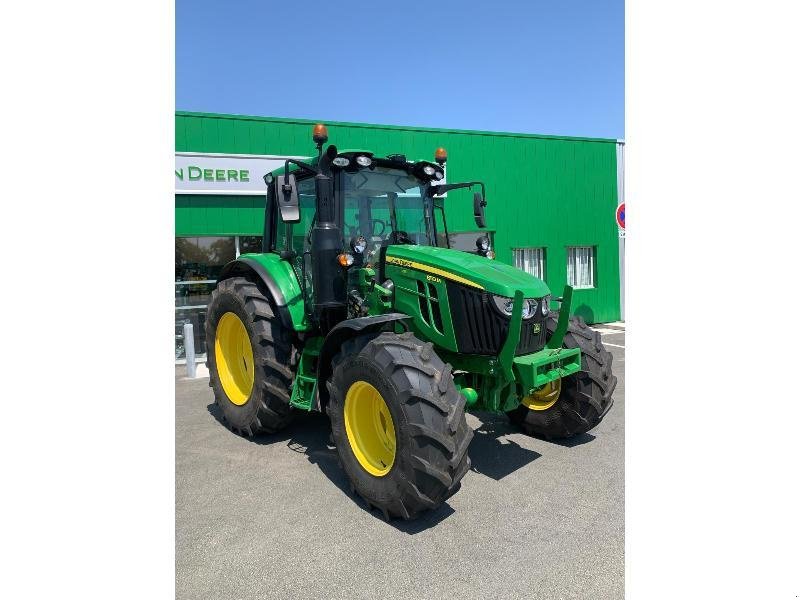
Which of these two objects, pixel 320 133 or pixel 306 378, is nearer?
pixel 320 133

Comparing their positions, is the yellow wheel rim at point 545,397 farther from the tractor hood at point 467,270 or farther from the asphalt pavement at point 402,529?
the tractor hood at point 467,270

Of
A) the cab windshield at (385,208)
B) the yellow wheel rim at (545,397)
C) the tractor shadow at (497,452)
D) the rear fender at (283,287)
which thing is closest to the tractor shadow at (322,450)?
the tractor shadow at (497,452)

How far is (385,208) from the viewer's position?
4301 millimetres

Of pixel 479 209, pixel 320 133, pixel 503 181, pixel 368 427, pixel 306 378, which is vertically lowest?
pixel 368 427

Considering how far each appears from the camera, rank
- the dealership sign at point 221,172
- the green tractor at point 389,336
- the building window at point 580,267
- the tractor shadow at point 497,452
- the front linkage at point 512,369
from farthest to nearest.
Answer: the building window at point 580,267, the dealership sign at point 221,172, the tractor shadow at point 497,452, the front linkage at point 512,369, the green tractor at point 389,336

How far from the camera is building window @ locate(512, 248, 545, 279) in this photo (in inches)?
428

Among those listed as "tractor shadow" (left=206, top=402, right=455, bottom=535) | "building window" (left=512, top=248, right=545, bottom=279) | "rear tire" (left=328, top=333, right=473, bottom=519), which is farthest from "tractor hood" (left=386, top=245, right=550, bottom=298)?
"building window" (left=512, top=248, right=545, bottom=279)

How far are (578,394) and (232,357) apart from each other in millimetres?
3559

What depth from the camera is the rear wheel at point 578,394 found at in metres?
4.02

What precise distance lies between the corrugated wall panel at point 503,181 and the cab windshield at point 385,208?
15.0 ft

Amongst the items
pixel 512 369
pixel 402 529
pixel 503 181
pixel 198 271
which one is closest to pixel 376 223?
pixel 512 369

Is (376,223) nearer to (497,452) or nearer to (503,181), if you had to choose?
(497,452)

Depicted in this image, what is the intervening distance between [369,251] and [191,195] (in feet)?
16.5

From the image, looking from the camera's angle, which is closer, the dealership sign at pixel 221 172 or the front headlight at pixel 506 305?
the front headlight at pixel 506 305
